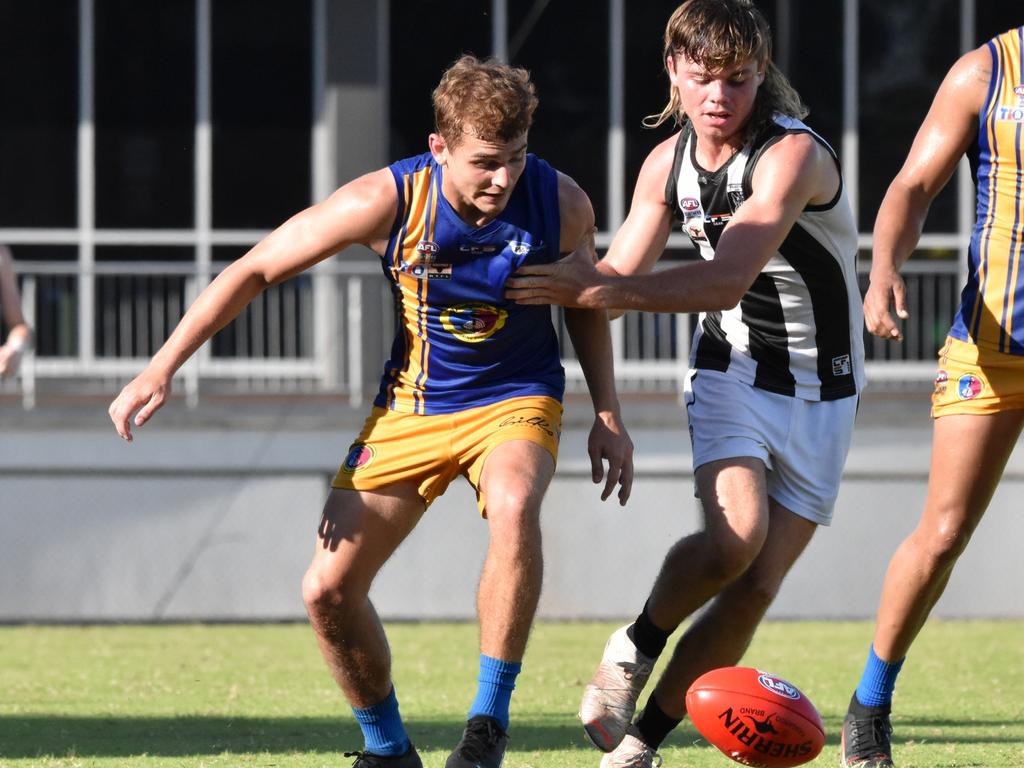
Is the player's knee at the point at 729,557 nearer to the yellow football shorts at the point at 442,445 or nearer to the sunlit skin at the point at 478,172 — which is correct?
the yellow football shorts at the point at 442,445

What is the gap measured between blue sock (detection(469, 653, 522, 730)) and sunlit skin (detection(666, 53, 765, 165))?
5.77ft

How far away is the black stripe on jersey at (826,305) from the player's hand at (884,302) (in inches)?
7.4

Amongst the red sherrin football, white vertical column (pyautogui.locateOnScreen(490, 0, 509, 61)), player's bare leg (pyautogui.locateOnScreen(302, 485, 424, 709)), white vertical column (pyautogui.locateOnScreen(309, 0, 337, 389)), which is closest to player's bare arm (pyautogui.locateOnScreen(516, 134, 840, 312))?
player's bare leg (pyautogui.locateOnScreen(302, 485, 424, 709))

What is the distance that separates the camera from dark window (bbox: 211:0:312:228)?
1641 centimetres

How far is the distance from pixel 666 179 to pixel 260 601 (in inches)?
342

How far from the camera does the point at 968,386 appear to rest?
5.37m

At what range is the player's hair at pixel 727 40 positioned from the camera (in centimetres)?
514

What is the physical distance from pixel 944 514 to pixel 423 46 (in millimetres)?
11916

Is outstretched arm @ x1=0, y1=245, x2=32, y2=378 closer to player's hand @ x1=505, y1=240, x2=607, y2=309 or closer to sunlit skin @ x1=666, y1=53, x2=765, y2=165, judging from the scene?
player's hand @ x1=505, y1=240, x2=607, y2=309

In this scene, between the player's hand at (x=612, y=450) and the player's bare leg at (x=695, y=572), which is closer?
the player's bare leg at (x=695, y=572)

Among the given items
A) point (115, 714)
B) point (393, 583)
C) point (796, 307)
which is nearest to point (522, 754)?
point (796, 307)

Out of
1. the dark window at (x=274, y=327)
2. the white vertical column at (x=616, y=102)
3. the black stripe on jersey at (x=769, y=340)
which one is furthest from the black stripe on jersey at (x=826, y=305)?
the white vertical column at (x=616, y=102)

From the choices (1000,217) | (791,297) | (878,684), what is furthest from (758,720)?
(1000,217)

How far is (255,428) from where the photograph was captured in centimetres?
1358
